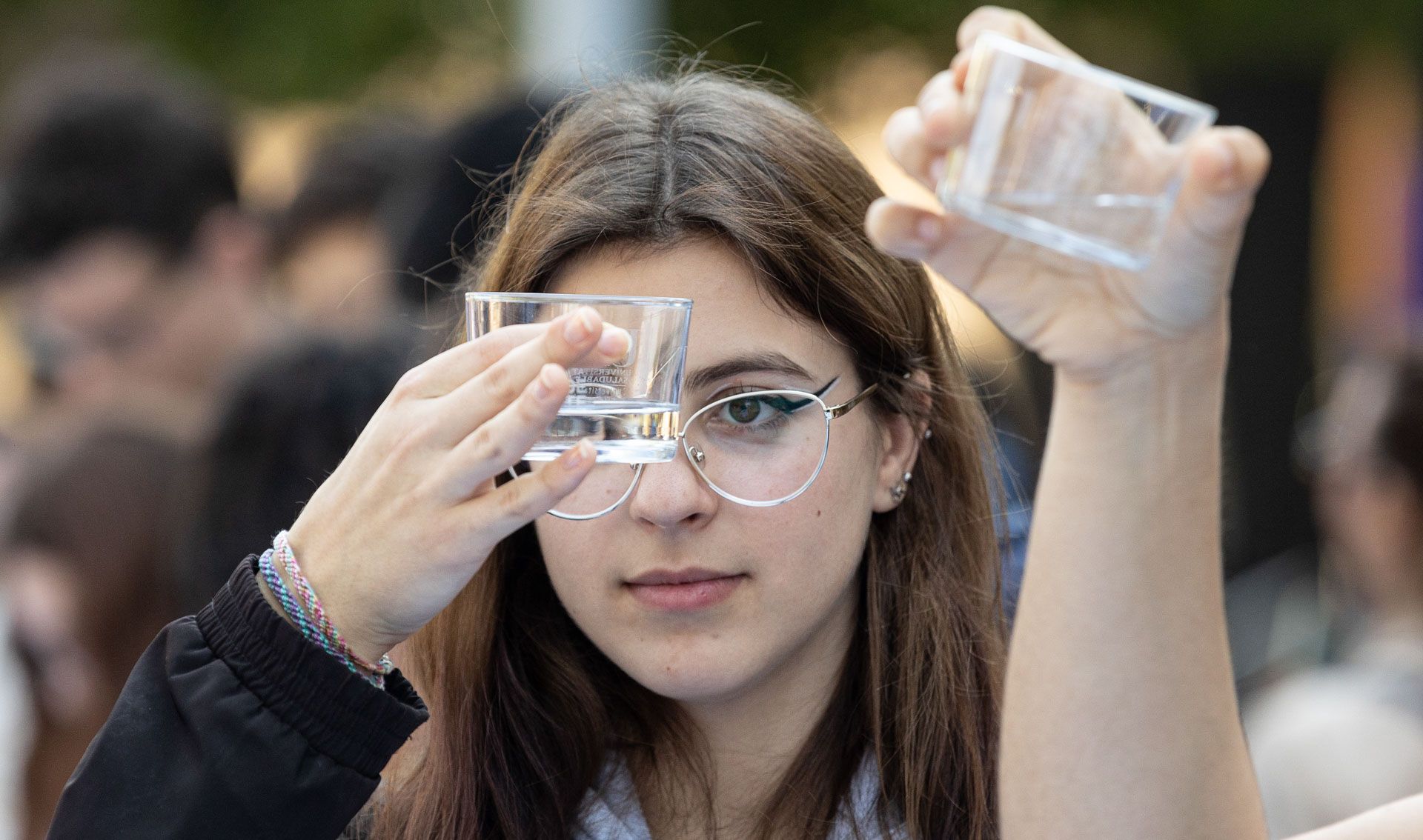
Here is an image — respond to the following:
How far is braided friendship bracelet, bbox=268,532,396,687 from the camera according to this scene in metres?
1.76

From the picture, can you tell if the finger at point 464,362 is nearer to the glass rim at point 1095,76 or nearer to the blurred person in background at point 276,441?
the glass rim at point 1095,76

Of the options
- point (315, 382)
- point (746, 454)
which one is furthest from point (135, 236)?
point (746, 454)

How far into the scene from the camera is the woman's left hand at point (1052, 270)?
4.83 ft

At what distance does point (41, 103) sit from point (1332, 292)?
757 centimetres

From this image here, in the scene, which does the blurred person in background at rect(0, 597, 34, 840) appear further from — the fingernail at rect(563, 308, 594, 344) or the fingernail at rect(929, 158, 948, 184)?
the fingernail at rect(929, 158, 948, 184)

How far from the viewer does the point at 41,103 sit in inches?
200

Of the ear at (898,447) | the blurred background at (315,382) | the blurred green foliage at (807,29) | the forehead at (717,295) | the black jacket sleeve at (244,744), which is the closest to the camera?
the black jacket sleeve at (244,744)

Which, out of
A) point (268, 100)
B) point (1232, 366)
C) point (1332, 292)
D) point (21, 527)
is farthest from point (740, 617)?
point (268, 100)

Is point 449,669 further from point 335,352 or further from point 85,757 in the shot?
point 335,352

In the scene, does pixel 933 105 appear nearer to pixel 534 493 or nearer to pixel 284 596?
pixel 534 493

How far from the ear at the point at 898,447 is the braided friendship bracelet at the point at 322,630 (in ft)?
3.03

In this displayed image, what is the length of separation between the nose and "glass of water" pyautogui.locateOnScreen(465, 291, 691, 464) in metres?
0.25

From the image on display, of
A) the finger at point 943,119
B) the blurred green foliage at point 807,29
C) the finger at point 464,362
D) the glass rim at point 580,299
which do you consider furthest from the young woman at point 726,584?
the blurred green foliage at point 807,29

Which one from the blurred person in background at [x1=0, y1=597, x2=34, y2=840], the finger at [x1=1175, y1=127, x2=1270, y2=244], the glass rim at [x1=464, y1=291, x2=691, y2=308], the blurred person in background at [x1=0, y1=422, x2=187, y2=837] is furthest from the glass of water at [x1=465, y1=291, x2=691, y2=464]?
the blurred person in background at [x1=0, y1=597, x2=34, y2=840]
